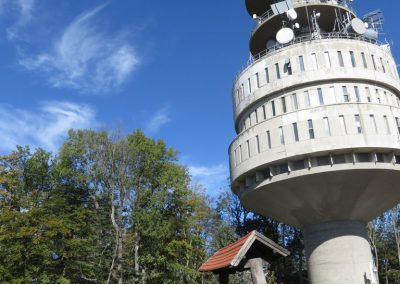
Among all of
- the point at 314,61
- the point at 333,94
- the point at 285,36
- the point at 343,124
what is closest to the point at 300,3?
the point at 285,36

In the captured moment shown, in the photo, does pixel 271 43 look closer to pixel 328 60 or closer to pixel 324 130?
pixel 328 60

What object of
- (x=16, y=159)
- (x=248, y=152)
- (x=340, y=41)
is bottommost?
(x=248, y=152)

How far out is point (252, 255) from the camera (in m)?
10.3

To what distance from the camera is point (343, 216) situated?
2655 centimetres

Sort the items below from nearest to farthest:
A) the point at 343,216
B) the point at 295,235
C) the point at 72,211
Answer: the point at 343,216, the point at 72,211, the point at 295,235

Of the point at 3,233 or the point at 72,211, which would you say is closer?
the point at 3,233

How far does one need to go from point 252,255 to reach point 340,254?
58.7 feet

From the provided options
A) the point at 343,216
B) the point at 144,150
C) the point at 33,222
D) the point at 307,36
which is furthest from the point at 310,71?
the point at 33,222

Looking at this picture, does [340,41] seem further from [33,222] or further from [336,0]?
[33,222]

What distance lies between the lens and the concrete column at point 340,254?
2594 centimetres

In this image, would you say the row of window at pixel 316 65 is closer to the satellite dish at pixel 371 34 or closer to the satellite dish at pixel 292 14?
the satellite dish at pixel 371 34

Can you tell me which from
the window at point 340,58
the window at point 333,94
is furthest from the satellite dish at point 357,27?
the window at point 333,94

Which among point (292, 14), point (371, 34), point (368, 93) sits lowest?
Answer: point (368, 93)

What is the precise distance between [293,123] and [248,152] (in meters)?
3.47
